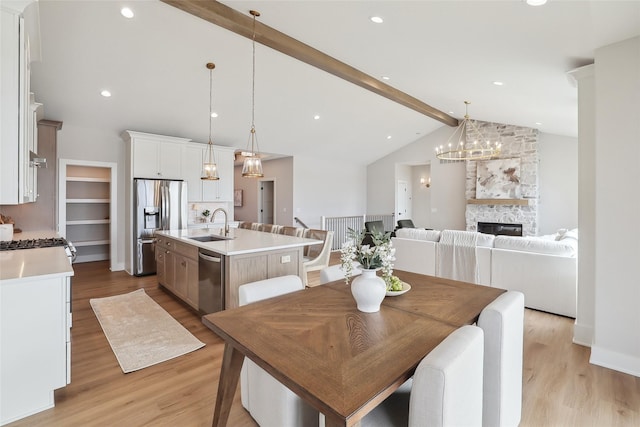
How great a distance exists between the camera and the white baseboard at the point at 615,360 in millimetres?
2477

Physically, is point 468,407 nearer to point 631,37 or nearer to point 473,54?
point 631,37

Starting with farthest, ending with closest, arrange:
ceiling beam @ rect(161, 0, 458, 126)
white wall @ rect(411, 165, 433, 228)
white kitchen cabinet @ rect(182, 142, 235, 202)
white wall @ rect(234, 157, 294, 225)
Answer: white wall @ rect(411, 165, 433, 228) → white wall @ rect(234, 157, 294, 225) → white kitchen cabinet @ rect(182, 142, 235, 202) → ceiling beam @ rect(161, 0, 458, 126)

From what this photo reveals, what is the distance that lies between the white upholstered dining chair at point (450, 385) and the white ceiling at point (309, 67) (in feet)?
7.85

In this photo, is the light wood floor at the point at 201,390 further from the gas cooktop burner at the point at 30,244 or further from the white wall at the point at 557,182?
the white wall at the point at 557,182

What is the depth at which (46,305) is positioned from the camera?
2035mm

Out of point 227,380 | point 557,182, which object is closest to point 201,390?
point 227,380

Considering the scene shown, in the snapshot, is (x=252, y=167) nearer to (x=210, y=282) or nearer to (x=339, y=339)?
(x=210, y=282)

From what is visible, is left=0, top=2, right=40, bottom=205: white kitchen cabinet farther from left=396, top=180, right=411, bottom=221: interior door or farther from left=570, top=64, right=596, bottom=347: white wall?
left=396, top=180, right=411, bottom=221: interior door

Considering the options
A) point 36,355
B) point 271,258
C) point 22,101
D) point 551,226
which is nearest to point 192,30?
point 22,101

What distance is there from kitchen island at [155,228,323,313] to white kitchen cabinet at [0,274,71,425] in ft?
4.09

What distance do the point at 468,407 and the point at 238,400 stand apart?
1623mm

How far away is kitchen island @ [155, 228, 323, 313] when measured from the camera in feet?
10.1

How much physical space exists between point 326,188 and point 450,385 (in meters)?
8.61

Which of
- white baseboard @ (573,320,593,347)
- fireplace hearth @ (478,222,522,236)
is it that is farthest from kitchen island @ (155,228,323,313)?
fireplace hearth @ (478,222,522,236)
